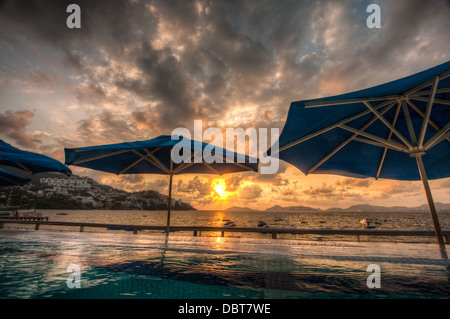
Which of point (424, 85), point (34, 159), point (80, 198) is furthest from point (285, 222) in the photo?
point (80, 198)

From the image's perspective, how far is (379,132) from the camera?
17.4 ft

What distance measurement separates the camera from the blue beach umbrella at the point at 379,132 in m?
3.40

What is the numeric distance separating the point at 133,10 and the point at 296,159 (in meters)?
10.5

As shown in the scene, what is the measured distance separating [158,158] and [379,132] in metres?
6.99

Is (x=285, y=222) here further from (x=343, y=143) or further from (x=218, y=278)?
(x=218, y=278)

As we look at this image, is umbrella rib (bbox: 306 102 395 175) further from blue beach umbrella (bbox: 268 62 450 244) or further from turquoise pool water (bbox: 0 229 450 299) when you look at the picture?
turquoise pool water (bbox: 0 229 450 299)

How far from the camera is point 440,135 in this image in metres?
3.71

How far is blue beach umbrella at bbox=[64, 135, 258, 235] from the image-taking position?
5.05 metres

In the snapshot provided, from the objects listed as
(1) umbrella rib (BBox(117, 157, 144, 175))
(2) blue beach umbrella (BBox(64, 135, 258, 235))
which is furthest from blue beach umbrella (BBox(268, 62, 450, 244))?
(1) umbrella rib (BBox(117, 157, 144, 175))

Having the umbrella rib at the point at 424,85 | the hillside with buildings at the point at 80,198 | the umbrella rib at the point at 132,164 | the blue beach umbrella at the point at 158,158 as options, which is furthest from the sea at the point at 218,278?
the hillside with buildings at the point at 80,198

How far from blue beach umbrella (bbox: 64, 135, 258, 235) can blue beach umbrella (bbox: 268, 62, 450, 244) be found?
1586 mm
